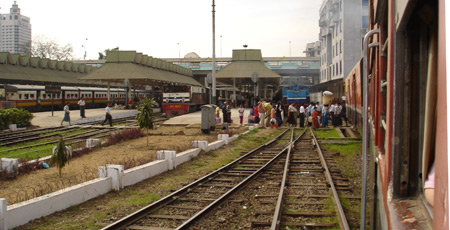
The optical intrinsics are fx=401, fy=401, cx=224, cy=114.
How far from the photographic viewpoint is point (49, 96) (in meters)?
34.2

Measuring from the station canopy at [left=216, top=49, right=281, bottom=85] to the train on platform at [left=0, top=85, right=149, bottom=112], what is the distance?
499 inches

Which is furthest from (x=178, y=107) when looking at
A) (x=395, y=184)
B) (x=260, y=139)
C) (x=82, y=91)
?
(x=395, y=184)

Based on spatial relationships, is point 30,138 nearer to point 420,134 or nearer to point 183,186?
point 183,186

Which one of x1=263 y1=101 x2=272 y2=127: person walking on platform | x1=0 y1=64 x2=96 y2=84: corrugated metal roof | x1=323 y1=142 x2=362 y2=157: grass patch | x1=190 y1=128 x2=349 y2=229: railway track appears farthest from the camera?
x1=0 y1=64 x2=96 y2=84: corrugated metal roof

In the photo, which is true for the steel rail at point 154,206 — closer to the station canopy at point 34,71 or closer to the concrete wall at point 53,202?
the concrete wall at point 53,202

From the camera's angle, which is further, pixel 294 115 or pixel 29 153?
pixel 294 115

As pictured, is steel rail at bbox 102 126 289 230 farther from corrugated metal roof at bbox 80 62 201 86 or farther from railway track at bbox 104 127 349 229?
corrugated metal roof at bbox 80 62 201 86

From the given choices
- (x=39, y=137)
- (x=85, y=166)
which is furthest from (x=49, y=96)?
(x=85, y=166)

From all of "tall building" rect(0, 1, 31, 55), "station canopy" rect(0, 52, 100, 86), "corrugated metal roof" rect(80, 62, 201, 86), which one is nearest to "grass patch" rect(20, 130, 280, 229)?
"corrugated metal roof" rect(80, 62, 201, 86)

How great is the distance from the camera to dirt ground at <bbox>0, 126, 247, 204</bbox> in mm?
7812

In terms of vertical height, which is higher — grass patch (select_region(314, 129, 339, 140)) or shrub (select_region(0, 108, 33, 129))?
shrub (select_region(0, 108, 33, 129))

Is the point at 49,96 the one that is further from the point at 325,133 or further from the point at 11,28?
the point at 11,28

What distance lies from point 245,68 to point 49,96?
17.8 meters

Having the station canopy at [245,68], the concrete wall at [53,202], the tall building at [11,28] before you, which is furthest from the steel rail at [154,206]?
the tall building at [11,28]
